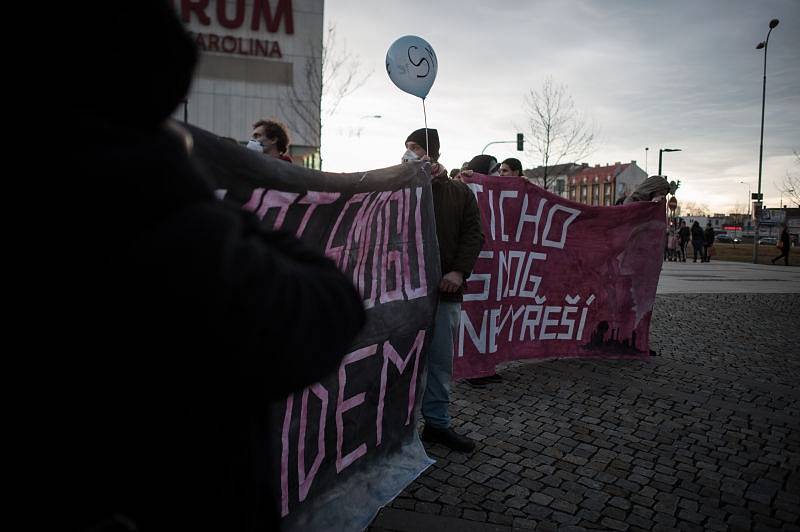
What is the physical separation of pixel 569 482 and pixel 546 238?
290cm

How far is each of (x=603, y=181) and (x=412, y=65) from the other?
114 m

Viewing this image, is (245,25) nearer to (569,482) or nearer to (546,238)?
(546,238)

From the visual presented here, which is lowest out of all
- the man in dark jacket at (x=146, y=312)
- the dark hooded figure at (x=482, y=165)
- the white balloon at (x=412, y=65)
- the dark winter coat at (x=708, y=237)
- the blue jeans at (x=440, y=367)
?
the blue jeans at (x=440, y=367)

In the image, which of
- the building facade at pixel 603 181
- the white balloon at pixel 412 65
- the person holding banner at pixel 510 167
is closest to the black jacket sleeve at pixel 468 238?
the white balloon at pixel 412 65

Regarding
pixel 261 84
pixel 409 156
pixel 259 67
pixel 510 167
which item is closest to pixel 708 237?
pixel 261 84

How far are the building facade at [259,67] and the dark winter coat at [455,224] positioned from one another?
23.8 metres

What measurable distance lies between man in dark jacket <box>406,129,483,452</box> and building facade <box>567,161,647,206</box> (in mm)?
96903

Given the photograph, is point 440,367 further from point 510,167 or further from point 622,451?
point 510,167

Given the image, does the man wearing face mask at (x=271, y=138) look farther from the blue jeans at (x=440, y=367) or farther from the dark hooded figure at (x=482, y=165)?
the blue jeans at (x=440, y=367)

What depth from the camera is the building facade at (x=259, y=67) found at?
88.2 ft

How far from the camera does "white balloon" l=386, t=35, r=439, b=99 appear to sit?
4.37 metres

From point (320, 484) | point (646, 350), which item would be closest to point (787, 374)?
point (646, 350)

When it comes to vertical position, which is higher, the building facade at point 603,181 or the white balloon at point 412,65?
the building facade at point 603,181

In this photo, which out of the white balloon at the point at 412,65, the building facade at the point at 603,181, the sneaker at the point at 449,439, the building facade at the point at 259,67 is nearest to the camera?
the sneaker at the point at 449,439
